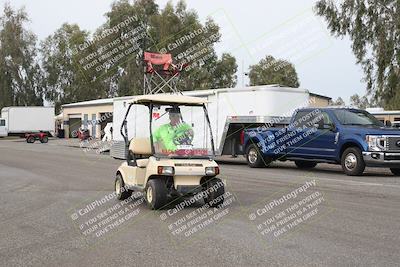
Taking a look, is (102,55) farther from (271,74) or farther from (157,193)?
(157,193)

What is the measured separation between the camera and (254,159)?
780 inches

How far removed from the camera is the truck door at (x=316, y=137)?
16.9 m

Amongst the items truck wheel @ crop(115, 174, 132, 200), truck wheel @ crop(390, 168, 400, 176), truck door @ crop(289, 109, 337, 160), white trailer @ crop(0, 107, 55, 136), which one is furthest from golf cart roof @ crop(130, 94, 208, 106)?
white trailer @ crop(0, 107, 55, 136)

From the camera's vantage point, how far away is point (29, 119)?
177 ft

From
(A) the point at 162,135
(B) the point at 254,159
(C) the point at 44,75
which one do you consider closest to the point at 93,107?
(C) the point at 44,75

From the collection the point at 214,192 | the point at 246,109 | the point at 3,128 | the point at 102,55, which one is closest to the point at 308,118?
the point at 246,109

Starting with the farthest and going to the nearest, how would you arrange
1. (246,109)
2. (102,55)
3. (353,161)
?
(102,55), (246,109), (353,161)

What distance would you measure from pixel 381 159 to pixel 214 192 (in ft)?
24.2

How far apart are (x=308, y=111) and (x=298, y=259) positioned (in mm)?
11993

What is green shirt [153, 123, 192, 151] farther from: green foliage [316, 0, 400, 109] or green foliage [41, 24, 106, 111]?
green foliage [41, 24, 106, 111]

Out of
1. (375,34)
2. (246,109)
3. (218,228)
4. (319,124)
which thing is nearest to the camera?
(218,228)

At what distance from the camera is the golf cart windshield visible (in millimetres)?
9805

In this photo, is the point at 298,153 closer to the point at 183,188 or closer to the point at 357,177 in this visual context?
the point at 357,177

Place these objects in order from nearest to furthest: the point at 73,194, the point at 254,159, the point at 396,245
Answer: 1. the point at 396,245
2. the point at 73,194
3. the point at 254,159
